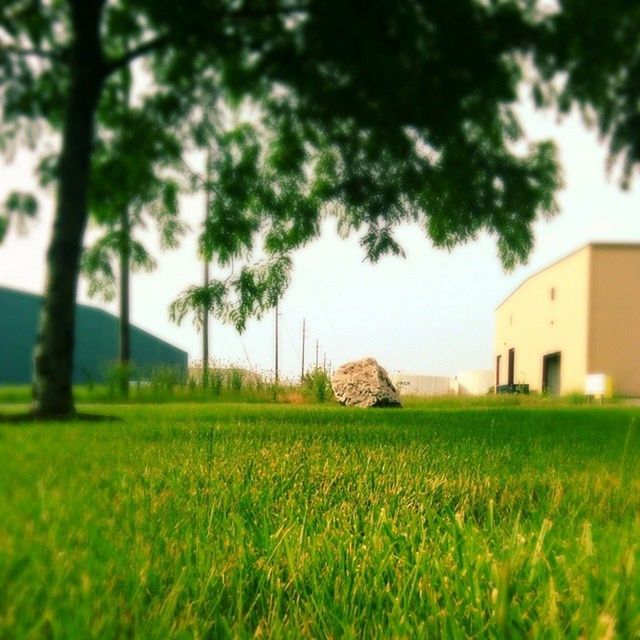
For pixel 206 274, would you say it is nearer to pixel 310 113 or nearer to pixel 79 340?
pixel 79 340

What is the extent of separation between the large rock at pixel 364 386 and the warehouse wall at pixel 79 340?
18.2ft

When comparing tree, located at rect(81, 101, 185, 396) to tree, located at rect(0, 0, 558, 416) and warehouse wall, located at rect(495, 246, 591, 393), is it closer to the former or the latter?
tree, located at rect(0, 0, 558, 416)

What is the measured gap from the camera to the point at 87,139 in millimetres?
4332

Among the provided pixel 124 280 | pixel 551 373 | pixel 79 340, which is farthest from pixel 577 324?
pixel 124 280

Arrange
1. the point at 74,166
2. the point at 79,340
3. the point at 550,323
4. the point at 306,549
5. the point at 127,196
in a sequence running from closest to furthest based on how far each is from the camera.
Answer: the point at 306,549 < the point at 74,166 < the point at 127,196 < the point at 79,340 < the point at 550,323

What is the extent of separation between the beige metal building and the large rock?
4.18 meters

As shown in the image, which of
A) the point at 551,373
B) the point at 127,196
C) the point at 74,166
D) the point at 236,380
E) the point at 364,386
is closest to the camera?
the point at 74,166

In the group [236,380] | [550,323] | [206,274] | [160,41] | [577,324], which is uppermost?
[160,41]

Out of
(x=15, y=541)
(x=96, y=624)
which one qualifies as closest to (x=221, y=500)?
(x=15, y=541)

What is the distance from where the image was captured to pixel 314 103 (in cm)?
501

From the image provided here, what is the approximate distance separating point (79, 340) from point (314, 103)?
2.57 m

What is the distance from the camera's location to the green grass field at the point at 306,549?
0.92m

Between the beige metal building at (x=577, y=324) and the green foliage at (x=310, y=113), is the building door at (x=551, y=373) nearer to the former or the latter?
the beige metal building at (x=577, y=324)

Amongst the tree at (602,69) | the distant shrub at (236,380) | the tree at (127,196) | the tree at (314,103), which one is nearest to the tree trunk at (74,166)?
the tree at (314,103)
